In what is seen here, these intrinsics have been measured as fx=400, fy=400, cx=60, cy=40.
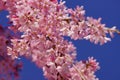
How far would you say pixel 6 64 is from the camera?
1942 millimetres

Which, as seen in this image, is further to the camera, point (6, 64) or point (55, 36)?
point (6, 64)

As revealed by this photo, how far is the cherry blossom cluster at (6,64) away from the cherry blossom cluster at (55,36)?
0.14 m

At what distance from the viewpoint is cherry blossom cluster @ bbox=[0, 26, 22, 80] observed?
193 cm

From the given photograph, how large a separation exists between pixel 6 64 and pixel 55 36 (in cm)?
35

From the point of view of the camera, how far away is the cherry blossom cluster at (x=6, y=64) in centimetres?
193

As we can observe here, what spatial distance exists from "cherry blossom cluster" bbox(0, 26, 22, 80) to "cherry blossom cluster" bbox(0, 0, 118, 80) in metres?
0.14

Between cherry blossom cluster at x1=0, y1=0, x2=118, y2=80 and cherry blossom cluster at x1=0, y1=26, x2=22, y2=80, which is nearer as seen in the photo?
cherry blossom cluster at x1=0, y1=0, x2=118, y2=80

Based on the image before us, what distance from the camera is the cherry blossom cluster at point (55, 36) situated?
5.45ft

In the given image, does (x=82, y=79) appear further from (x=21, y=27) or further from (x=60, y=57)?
(x=21, y=27)

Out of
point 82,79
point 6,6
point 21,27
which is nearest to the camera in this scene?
point 82,79

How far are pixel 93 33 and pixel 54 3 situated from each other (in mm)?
250

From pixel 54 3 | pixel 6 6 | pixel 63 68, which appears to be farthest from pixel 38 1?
pixel 63 68

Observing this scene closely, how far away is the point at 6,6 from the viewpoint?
6.35 feet

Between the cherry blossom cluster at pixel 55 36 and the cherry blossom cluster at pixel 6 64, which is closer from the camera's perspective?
the cherry blossom cluster at pixel 55 36
